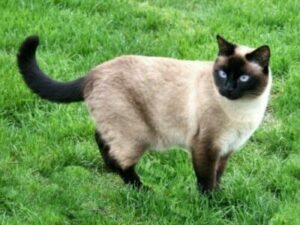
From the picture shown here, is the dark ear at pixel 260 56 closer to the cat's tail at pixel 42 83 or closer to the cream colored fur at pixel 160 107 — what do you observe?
the cream colored fur at pixel 160 107

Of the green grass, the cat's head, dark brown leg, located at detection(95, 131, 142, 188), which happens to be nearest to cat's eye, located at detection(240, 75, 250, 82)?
the cat's head

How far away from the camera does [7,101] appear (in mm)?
4918

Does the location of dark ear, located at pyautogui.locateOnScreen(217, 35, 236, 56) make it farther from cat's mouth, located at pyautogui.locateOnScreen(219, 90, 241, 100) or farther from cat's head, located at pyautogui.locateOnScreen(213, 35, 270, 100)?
cat's mouth, located at pyautogui.locateOnScreen(219, 90, 241, 100)

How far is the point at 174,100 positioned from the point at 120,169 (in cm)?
52

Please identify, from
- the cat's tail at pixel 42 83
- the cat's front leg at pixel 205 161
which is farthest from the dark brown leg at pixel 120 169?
the cat's front leg at pixel 205 161

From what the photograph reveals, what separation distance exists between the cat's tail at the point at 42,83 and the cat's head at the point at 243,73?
0.80 m

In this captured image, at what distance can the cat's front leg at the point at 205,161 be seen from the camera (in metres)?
4.01

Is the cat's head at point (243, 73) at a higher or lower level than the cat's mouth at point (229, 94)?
higher

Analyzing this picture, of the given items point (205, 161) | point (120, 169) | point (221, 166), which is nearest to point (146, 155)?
point (120, 169)

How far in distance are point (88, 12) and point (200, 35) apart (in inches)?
38.3

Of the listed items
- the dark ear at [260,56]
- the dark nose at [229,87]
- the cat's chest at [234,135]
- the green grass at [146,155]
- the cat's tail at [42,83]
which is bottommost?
the green grass at [146,155]

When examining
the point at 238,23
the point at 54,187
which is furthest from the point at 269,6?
the point at 54,187

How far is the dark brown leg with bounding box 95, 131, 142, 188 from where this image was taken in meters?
4.27

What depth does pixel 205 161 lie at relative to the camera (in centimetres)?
405
